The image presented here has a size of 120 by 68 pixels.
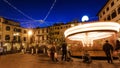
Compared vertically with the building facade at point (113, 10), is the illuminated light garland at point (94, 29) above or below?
below

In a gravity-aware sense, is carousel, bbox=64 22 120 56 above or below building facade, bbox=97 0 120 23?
below

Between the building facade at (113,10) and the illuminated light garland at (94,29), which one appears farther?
the building facade at (113,10)

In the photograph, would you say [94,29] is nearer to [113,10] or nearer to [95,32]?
[95,32]

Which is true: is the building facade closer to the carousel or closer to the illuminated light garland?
the carousel

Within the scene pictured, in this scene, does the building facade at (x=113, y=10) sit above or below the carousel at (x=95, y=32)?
above

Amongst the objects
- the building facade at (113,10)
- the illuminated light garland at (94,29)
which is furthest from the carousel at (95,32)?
the building facade at (113,10)

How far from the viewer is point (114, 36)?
17422 mm

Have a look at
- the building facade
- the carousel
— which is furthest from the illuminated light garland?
the building facade

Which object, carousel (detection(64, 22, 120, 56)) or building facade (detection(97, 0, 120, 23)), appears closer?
carousel (detection(64, 22, 120, 56))

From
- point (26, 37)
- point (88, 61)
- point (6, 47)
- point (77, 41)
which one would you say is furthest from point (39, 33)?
point (88, 61)

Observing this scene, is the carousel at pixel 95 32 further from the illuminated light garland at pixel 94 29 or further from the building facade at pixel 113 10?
the building facade at pixel 113 10

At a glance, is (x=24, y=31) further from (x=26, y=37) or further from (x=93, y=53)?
(x=93, y=53)

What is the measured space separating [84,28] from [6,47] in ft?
119

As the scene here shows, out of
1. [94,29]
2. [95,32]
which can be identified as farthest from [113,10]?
[94,29]
